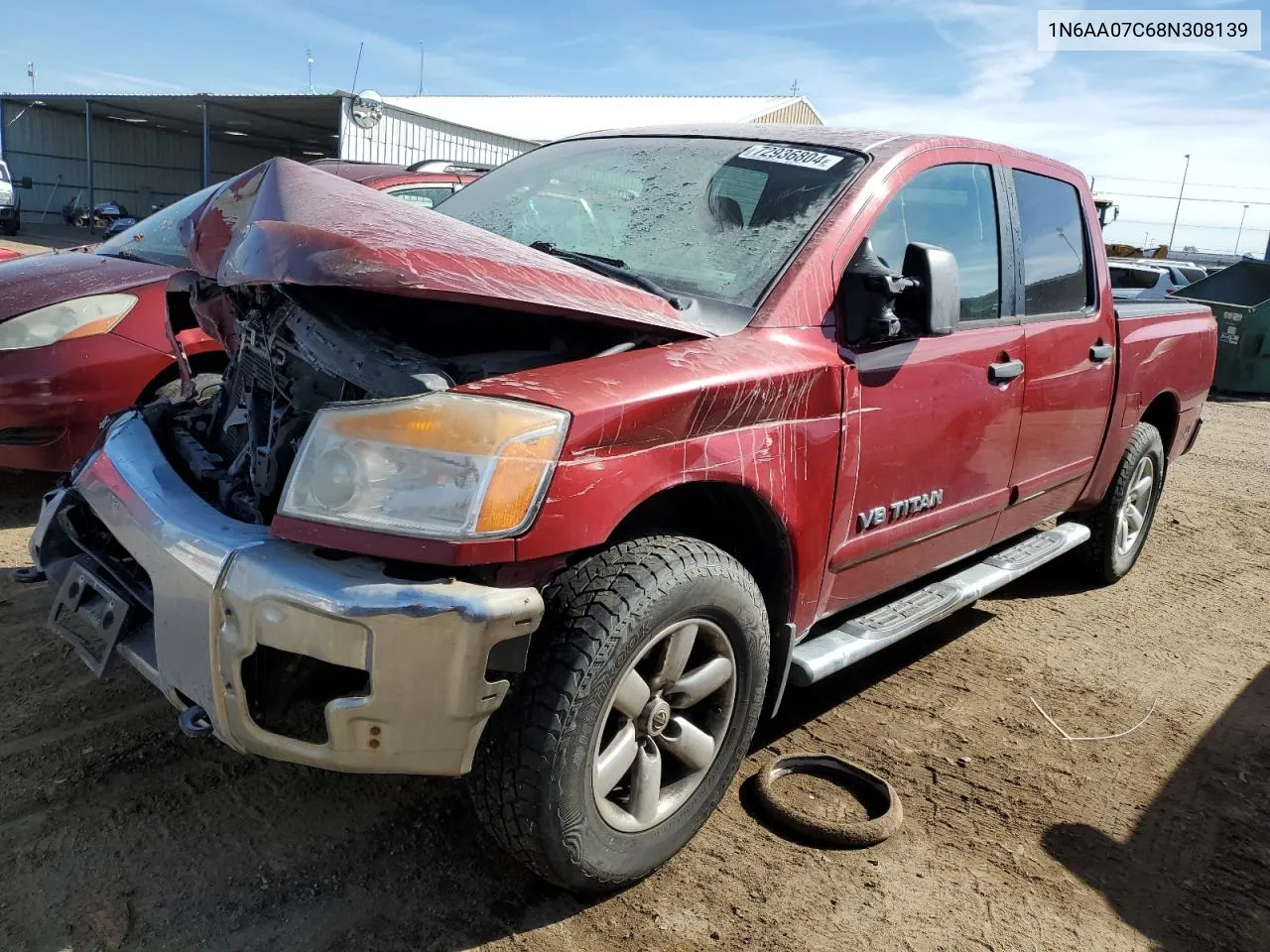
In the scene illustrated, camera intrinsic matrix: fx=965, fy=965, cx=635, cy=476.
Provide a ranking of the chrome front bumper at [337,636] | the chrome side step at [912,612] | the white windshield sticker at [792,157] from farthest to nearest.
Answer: the white windshield sticker at [792,157], the chrome side step at [912,612], the chrome front bumper at [337,636]

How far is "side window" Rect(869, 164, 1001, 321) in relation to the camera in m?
2.85

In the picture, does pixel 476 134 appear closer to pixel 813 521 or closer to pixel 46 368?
pixel 46 368

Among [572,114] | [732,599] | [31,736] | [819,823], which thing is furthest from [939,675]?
[572,114]

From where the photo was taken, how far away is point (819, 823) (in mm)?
2531

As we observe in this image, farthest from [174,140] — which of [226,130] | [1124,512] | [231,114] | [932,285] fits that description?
[932,285]

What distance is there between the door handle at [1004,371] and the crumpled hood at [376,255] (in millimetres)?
1216

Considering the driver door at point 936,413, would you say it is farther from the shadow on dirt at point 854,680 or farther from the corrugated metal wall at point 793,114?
the corrugated metal wall at point 793,114

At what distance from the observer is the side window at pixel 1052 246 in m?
3.46

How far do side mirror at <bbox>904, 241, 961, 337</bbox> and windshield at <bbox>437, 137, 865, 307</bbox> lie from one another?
30 cm

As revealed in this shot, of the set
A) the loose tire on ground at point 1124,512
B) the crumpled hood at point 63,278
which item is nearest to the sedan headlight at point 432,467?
the crumpled hood at point 63,278

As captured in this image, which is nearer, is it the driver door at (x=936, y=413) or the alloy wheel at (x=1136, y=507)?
the driver door at (x=936, y=413)

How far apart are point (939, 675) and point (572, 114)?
28522mm

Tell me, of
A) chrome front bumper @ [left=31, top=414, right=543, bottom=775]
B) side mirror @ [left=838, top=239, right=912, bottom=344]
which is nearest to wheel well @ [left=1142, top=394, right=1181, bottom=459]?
side mirror @ [left=838, top=239, right=912, bottom=344]

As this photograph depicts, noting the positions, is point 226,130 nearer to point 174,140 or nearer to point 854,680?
point 174,140
